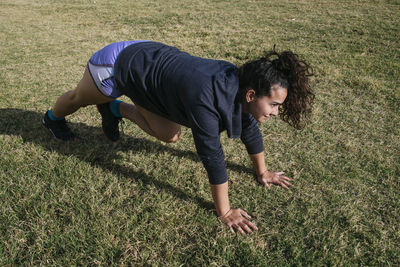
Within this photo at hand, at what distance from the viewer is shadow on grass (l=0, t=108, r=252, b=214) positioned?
2.51m

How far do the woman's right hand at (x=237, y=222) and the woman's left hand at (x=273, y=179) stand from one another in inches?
18.0

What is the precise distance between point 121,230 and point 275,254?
3.37 feet

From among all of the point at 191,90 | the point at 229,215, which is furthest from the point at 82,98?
the point at 229,215

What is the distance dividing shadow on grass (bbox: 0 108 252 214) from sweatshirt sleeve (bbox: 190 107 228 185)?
19.6 inches

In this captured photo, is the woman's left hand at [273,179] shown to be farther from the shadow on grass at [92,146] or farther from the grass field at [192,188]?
the shadow on grass at [92,146]

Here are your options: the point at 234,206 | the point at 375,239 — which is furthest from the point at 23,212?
the point at 375,239

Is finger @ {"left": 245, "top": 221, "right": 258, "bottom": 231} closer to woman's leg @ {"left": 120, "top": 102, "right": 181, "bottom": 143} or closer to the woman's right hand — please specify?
the woman's right hand

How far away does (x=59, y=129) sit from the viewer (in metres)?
2.92

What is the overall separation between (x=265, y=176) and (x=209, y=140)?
97 cm

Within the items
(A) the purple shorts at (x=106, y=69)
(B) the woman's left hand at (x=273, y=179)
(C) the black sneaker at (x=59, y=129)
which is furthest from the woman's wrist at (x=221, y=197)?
(C) the black sneaker at (x=59, y=129)

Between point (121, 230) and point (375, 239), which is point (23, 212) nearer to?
point (121, 230)

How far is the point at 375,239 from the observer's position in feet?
6.63

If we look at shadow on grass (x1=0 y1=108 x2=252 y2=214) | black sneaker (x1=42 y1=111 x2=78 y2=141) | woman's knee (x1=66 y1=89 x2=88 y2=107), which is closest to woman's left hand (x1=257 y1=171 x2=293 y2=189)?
shadow on grass (x1=0 y1=108 x2=252 y2=214)

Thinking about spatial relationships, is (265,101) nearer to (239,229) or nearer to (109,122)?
(239,229)
